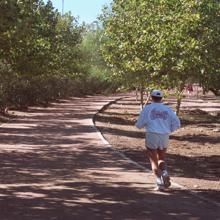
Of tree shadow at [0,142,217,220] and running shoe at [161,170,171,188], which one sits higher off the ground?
running shoe at [161,170,171,188]

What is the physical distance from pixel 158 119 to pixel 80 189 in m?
1.67

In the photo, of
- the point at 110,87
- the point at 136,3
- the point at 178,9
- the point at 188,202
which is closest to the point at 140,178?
the point at 188,202

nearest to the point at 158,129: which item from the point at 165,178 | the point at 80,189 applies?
the point at 165,178

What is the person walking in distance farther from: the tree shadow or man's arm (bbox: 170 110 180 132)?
the tree shadow

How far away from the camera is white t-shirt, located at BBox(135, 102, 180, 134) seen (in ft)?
29.6

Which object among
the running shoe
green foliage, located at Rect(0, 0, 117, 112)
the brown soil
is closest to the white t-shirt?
the running shoe

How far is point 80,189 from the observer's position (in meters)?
9.13

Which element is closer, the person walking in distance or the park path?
the park path

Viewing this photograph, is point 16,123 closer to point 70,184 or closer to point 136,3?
point 136,3

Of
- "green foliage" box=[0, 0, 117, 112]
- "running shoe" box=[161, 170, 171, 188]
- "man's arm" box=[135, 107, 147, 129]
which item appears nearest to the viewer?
"running shoe" box=[161, 170, 171, 188]

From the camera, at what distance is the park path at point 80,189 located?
24.7 ft

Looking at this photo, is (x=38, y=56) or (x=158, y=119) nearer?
(x=158, y=119)

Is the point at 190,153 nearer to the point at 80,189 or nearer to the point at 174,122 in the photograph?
the point at 174,122

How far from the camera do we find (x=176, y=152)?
16312 mm
